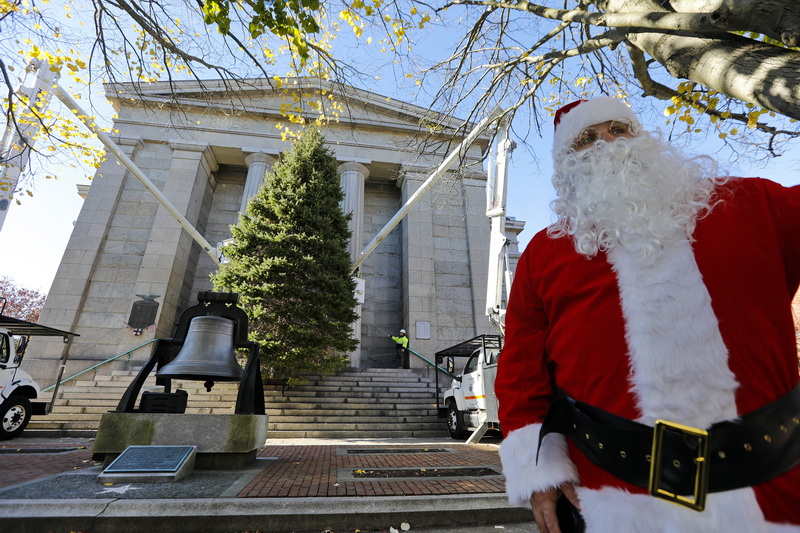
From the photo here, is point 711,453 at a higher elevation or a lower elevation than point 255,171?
lower

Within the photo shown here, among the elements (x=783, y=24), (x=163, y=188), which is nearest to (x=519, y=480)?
(x=783, y=24)

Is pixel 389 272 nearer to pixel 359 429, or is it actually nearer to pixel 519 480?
pixel 359 429

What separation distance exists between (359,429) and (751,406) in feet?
36.2

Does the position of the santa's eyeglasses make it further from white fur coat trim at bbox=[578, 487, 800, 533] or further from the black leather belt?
white fur coat trim at bbox=[578, 487, 800, 533]

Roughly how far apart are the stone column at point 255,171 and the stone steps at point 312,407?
30.3 feet

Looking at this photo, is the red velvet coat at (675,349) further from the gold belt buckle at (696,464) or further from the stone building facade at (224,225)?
the stone building facade at (224,225)

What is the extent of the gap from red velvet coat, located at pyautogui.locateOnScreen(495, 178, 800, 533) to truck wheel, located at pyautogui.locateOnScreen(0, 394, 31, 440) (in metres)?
11.4

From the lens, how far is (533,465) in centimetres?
137

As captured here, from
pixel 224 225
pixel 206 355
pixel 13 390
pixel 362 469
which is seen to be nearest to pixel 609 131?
pixel 362 469

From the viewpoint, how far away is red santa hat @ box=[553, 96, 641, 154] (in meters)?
1.75

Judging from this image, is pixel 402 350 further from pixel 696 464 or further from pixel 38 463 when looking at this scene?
pixel 696 464

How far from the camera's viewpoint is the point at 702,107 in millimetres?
6059

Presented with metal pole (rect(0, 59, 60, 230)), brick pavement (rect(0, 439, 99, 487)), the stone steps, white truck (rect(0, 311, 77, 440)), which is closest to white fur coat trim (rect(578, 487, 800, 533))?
brick pavement (rect(0, 439, 99, 487))

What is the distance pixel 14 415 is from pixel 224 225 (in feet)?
45.8
